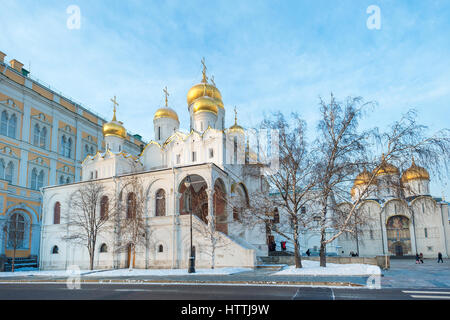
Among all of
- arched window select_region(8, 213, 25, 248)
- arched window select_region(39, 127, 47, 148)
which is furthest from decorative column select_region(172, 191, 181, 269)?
arched window select_region(39, 127, 47, 148)

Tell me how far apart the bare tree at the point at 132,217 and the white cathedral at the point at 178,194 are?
0.94ft

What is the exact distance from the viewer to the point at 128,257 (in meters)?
26.0

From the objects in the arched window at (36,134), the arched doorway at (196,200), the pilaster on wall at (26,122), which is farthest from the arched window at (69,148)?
the arched doorway at (196,200)

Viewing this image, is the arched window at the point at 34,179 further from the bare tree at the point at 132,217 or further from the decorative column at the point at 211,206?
the decorative column at the point at 211,206

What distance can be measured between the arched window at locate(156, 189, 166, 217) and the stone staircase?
13.4 m

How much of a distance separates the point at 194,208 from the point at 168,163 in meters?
5.76

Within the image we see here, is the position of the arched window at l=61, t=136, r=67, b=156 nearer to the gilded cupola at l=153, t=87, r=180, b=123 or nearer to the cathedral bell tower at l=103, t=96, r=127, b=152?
the cathedral bell tower at l=103, t=96, r=127, b=152

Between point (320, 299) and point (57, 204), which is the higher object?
point (57, 204)

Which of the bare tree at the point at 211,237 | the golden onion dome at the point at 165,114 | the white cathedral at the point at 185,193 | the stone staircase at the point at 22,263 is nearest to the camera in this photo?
the bare tree at the point at 211,237

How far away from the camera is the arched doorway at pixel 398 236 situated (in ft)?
151

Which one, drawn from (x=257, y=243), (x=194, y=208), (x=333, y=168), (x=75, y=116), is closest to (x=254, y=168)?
(x=333, y=168)

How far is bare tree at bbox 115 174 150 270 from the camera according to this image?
2452 cm

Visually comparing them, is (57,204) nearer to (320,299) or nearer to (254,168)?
(254,168)
